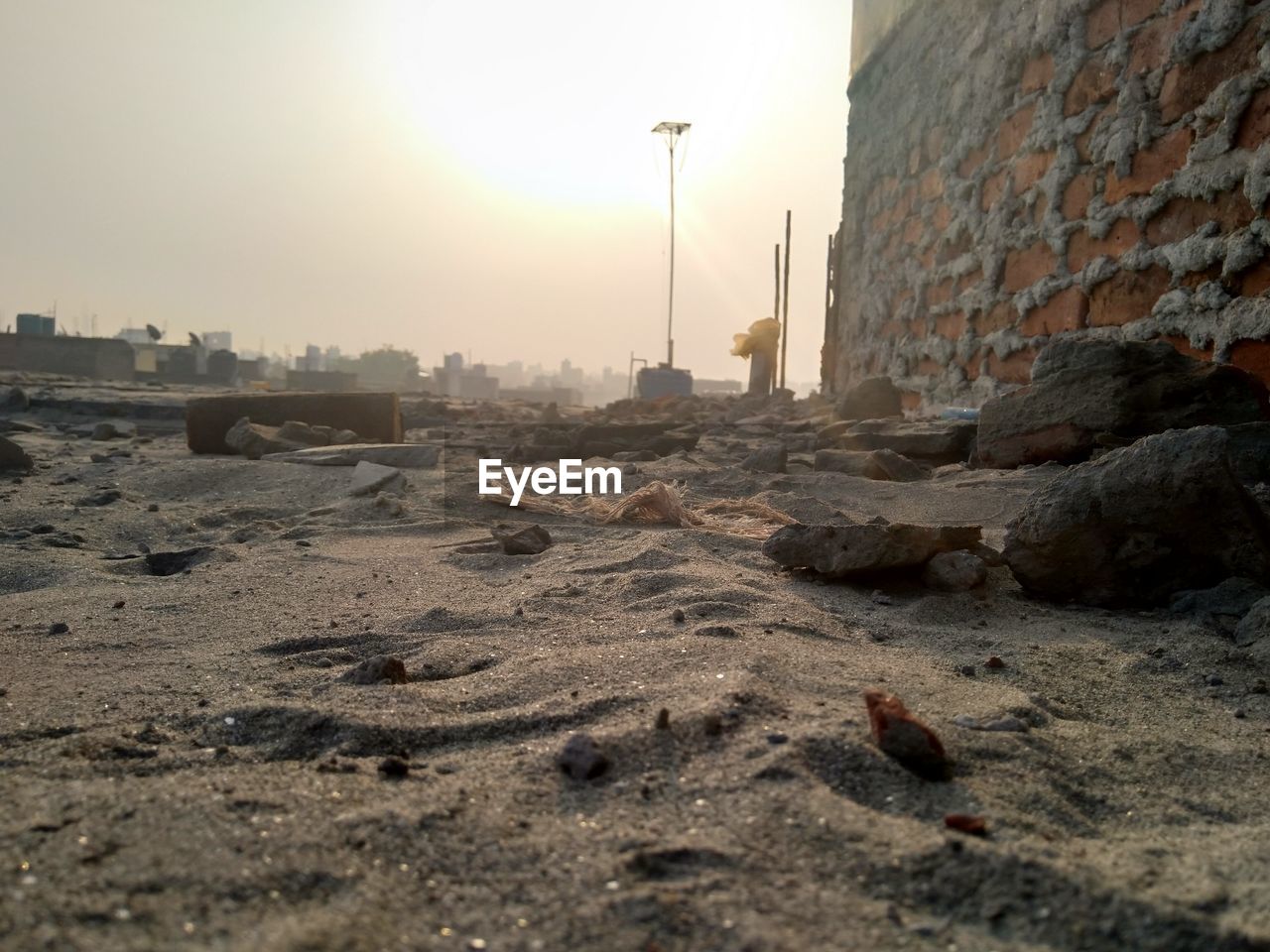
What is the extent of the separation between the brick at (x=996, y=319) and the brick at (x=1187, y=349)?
1471mm

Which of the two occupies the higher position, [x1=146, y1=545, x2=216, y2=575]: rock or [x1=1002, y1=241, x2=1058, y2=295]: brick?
[x1=1002, y1=241, x2=1058, y2=295]: brick

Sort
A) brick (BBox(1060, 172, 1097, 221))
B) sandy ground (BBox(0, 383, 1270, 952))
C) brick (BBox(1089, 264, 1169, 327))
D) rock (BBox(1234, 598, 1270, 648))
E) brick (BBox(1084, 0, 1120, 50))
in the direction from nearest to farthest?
sandy ground (BBox(0, 383, 1270, 952)) < rock (BBox(1234, 598, 1270, 648)) < brick (BBox(1089, 264, 1169, 327)) < brick (BBox(1084, 0, 1120, 50)) < brick (BBox(1060, 172, 1097, 221))

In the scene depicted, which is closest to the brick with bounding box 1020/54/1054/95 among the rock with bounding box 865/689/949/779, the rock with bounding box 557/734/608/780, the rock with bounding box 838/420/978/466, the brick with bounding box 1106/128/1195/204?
the brick with bounding box 1106/128/1195/204

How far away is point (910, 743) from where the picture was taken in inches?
54.2

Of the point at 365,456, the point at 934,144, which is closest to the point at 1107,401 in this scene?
the point at 365,456

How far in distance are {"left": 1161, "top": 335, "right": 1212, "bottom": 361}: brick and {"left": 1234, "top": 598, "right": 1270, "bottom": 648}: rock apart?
77.9 inches

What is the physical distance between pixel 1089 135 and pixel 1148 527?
3.13 meters

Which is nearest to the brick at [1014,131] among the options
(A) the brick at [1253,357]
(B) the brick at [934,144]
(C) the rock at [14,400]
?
(B) the brick at [934,144]

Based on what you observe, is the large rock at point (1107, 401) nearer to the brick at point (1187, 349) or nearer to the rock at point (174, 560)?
the brick at point (1187, 349)

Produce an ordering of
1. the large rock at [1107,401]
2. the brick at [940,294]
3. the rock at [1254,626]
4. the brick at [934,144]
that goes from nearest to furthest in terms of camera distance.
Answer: the rock at [1254,626] → the large rock at [1107,401] → the brick at [940,294] → the brick at [934,144]

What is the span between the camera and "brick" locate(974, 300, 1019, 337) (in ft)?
18.2

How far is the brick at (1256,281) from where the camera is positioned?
136 inches

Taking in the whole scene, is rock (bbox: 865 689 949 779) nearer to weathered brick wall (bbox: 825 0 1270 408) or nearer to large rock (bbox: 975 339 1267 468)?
large rock (bbox: 975 339 1267 468)

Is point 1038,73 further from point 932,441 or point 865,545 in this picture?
point 865,545
